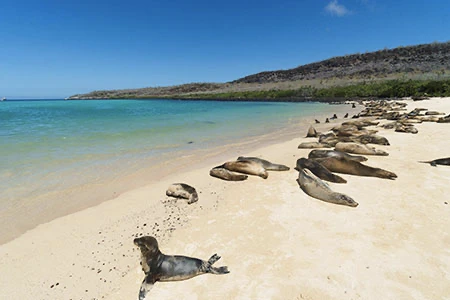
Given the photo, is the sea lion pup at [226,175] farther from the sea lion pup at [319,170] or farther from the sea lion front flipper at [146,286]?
the sea lion front flipper at [146,286]

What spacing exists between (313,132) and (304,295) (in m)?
7.53

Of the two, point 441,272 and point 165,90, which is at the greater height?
point 165,90

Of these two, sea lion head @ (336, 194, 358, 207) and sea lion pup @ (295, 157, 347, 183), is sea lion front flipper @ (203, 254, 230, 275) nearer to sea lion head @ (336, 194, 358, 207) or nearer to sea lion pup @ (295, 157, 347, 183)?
sea lion head @ (336, 194, 358, 207)

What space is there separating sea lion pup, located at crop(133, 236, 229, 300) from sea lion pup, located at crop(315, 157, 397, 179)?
3.27 meters

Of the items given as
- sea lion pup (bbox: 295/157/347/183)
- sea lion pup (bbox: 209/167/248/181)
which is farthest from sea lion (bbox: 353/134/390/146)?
sea lion pup (bbox: 209/167/248/181)

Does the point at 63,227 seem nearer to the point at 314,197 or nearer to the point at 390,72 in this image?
the point at 314,197

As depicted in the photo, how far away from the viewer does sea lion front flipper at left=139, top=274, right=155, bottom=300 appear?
6.39ft

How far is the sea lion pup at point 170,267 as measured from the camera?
2.12 metres

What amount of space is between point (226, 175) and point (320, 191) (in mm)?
1818

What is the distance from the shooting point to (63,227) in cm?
316

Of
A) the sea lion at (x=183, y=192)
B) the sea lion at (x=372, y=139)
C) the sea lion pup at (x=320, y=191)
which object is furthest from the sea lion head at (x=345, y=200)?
the sea lion at (x=372, y=139)

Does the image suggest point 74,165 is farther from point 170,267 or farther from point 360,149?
point 360,149

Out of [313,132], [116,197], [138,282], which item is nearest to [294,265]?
[138,282]

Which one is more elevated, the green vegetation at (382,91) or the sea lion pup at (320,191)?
the green vegetation at (382,91)
